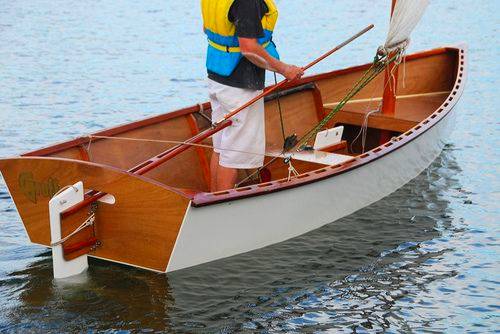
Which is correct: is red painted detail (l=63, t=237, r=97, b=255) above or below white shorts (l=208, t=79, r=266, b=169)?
below

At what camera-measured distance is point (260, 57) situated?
316 inches

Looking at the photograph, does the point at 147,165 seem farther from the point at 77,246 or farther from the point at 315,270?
the point at 315,270

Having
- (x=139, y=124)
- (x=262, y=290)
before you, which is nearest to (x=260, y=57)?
(x=139, y=124)

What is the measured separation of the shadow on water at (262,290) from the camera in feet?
24.8

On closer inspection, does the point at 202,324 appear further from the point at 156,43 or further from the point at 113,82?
the point at 156,43

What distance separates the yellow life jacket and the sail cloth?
197 cm

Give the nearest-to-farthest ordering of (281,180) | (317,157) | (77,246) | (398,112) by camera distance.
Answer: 1. (77,246)
2. (281,180)
3. (317,157)
4. (398,112)

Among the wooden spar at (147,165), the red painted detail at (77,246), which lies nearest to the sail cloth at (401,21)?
the wooden spar at (147,165)

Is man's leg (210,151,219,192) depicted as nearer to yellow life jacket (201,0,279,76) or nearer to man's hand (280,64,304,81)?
yellow life jacket (201,0,279,76)

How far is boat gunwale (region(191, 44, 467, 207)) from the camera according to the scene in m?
7.66

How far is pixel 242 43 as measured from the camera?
314 inches

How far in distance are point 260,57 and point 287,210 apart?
1.36 meters

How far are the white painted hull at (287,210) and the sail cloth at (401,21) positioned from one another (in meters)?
0.96

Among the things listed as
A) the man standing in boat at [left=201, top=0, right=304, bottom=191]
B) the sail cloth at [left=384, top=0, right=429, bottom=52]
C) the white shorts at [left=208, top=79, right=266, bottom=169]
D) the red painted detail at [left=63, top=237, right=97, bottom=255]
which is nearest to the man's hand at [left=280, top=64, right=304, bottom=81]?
the man standing in boat at [left=201, top=0, right=304, bottom=191]
